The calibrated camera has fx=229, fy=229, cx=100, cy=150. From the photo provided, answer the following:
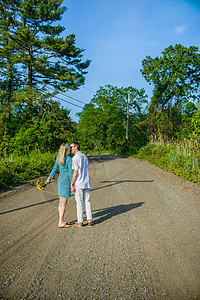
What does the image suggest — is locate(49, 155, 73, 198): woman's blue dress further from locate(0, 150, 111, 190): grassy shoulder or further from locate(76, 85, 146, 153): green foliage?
locate(76, 85, 146, 153): green foliage

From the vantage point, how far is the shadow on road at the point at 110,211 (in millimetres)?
5785

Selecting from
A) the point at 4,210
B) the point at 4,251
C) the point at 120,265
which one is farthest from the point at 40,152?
the point at 120,265

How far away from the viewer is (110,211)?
6.30m

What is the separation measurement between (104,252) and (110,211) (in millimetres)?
2364

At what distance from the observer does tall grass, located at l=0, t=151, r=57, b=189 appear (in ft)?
31.2

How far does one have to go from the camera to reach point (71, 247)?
163 inches

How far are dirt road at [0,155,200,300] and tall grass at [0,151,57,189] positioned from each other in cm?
254

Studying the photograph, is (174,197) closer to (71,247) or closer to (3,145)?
(71,247)

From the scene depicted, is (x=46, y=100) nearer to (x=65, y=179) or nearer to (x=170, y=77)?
(x=65, y=179)

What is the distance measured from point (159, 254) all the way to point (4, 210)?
173 inches

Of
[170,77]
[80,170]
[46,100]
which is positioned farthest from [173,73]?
[80,170]

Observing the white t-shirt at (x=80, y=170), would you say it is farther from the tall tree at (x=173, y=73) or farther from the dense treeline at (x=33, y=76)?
the tall tree at (x=173, y=73)

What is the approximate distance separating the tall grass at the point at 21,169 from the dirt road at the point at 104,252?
254cm

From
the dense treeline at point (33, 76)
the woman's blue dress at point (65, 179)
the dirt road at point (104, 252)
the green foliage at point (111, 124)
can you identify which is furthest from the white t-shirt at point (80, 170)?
the green foliage at point (111, 124)
